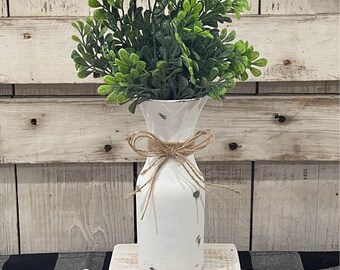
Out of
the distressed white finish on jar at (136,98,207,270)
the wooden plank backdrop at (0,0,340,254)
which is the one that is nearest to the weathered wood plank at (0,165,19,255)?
the wooden plank backdrop at (0,0,340,254)

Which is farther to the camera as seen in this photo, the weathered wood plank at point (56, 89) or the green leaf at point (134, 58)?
the weathered wood plank at point (56, 89)

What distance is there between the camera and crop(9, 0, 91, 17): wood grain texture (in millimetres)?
1019

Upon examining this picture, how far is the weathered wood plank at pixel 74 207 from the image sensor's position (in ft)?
3.55

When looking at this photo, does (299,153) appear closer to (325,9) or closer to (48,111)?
(325,9)

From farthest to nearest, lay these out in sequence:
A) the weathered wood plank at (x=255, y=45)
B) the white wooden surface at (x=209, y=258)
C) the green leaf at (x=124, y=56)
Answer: the weathered wood plank at (x=255, y=45)
the white wooden surface at (x=209, y=258)
the green leaf at (x=124, y=56)

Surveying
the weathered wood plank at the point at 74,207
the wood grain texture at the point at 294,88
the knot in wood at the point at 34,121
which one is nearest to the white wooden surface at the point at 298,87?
the wood grain texture at the point at 294,88

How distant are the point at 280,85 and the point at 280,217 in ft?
0.77

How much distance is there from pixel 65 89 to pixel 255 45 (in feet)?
1.06

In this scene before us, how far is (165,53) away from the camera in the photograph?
0.73 metres

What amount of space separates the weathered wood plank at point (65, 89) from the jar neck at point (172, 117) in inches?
11.4

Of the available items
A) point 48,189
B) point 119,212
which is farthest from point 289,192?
point 48,189

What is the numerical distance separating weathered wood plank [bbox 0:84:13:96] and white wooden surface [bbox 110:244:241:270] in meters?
0.34

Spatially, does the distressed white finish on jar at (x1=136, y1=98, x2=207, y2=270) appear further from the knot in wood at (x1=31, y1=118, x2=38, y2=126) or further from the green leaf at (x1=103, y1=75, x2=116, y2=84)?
the knot in wood at (x1=31, y1=118, x2=38, y2=126)

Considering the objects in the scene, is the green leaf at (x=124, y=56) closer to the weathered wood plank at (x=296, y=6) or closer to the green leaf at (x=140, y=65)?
the green leaf at (x=140, y=65)
